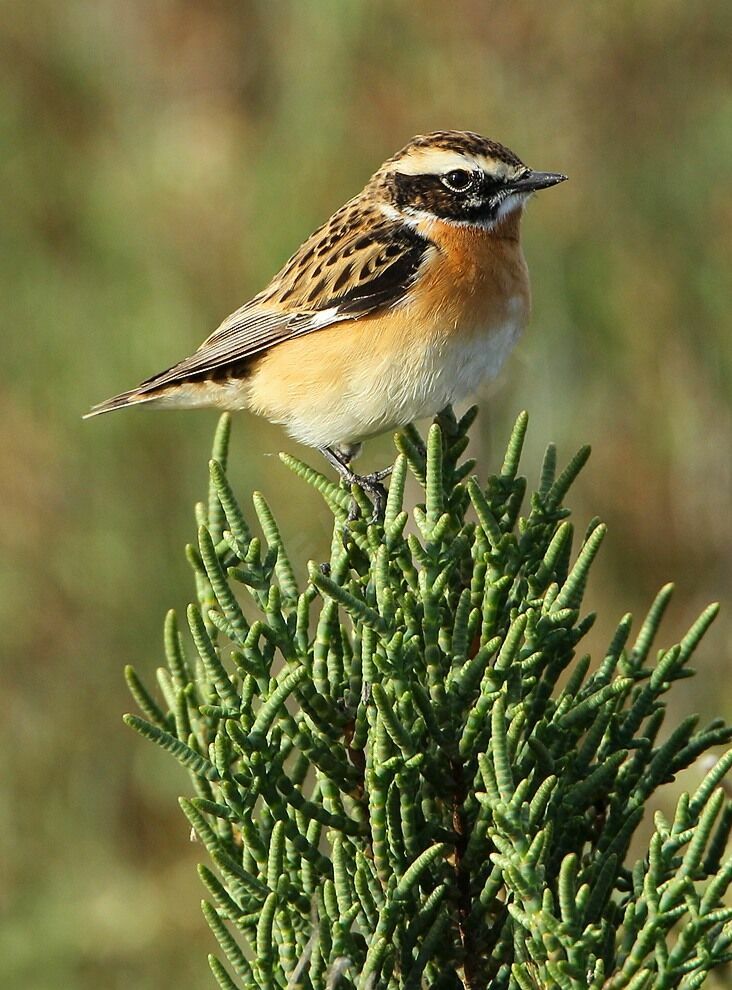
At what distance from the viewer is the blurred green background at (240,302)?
14.6ft

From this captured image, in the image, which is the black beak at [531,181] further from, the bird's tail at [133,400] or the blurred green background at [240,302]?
the bird's tail at [133,400]

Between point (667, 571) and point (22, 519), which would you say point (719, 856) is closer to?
point (667, 571)

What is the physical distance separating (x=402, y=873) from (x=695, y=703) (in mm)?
2334

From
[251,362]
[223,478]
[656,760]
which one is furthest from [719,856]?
[251,362]

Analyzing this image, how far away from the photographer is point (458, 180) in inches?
156

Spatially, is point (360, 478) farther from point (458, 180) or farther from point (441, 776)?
point (441, 776)

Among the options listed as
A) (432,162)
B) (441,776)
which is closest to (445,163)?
(432,162)

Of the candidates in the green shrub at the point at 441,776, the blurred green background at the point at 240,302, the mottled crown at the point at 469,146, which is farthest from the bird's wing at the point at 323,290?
the green shrub at the point at 441,776

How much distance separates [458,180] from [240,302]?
1178 millimetres

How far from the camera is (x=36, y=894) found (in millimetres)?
4445

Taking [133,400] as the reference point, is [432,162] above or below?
above

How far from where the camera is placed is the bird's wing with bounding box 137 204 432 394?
395 cm

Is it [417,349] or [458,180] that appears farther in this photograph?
[458,180]

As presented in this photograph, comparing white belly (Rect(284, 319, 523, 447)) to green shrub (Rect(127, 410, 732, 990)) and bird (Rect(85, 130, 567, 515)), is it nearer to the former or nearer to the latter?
bird (Rect(85, 130, 567, 515))
